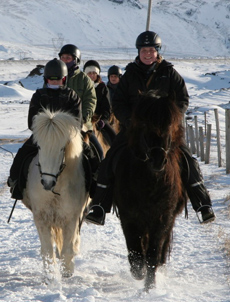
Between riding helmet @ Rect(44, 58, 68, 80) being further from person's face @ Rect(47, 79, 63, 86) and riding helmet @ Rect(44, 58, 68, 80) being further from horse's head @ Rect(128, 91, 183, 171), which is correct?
horse's head @ Rect(128, 91, 183, 171)

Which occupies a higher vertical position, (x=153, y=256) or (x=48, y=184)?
(x=48, y=184)

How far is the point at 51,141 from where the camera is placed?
5211 mm

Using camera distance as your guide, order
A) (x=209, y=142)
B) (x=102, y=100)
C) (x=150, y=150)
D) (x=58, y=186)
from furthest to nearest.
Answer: (x=209, y=142) → (x=102, y=100) → (x=58, y=186) → (x=150, y=150)

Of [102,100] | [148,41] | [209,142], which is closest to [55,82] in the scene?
[148,41]

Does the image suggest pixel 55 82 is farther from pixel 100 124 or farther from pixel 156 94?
pixel 100 124

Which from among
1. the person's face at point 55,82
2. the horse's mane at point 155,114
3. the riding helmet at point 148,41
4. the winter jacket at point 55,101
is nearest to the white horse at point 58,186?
the winter jacket at point 55,101

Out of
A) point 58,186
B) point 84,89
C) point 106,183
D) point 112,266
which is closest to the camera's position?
point 106,183

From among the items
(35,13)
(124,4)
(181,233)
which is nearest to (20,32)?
(35,13)

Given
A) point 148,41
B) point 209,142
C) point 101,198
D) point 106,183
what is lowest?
point 209,142

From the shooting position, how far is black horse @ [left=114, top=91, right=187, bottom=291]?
180 inches

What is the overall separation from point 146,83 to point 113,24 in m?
162

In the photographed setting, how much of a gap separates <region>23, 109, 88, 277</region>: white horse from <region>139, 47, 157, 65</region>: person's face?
111cm

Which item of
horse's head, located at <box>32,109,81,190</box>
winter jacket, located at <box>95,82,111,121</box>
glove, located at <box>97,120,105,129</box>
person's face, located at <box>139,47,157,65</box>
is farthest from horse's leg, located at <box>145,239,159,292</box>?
winter jacket, located at <box>95,82,111,121</box>

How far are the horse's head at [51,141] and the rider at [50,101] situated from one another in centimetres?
51
